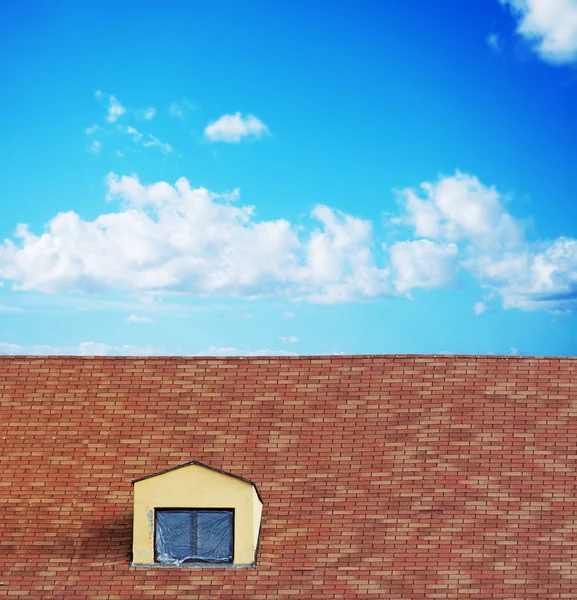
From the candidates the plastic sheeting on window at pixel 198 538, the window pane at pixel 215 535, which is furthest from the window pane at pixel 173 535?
the window pane at pixel 215 535

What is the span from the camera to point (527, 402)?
20.8 meters

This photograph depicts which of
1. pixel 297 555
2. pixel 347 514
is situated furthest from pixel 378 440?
pixel 297 555

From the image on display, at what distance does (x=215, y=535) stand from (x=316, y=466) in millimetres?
3036

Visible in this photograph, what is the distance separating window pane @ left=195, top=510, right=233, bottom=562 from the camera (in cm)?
1758

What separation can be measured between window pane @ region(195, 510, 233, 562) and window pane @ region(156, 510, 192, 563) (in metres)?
0.24

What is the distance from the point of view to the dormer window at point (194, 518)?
17438 millimetres

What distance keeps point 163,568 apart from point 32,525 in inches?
129

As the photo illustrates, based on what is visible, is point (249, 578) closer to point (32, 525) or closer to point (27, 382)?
point (32, 525)

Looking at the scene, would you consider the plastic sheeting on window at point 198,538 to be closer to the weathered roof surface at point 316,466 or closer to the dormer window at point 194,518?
the dormer window at point 194,518

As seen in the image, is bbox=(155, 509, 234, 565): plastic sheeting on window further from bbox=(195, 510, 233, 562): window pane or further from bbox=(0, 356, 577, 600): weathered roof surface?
bbox=(0, 356, 577, 600): weathered roof surface

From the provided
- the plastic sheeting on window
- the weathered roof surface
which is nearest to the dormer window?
the plastic sheeting on window

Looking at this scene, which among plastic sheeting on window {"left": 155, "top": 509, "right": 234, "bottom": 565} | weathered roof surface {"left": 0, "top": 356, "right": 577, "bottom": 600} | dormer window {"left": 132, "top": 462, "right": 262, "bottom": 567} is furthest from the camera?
plastic sheeting on window {"left": 155, "top": 509, "right": 234, "bottom": 565}

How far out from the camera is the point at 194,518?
17.6 metres

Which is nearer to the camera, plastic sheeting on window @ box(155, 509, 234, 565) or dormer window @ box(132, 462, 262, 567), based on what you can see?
dormer window @ box(132, 462, 262, 567)
